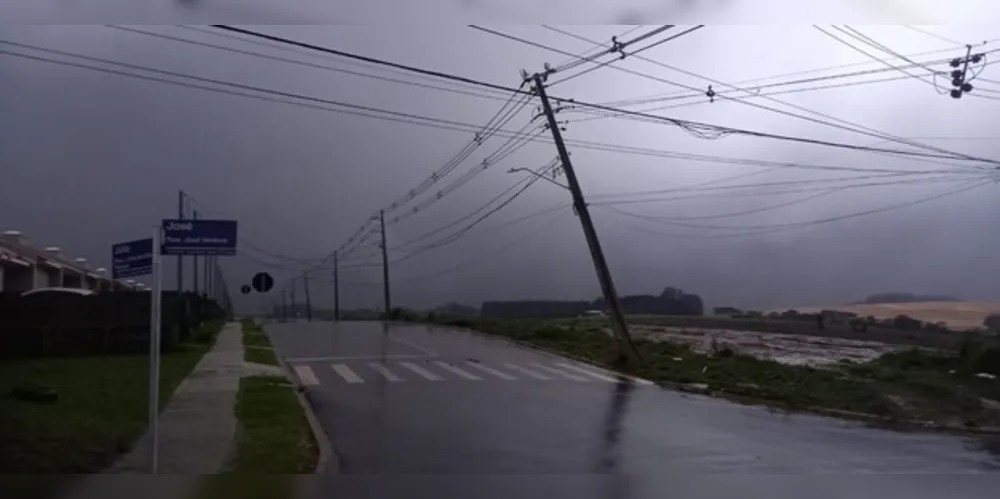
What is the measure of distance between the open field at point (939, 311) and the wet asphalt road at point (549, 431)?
4.53ft

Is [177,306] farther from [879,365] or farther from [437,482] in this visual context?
[879,365]

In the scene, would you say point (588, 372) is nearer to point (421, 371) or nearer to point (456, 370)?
point (456, 370)

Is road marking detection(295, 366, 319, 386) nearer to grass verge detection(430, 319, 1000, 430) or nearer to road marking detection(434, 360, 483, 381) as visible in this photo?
road marking detection(434, 360, 483, 381)

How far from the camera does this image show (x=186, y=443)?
359 inches

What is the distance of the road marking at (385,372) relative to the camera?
46.5 feet

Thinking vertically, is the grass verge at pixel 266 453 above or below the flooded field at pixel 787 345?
below

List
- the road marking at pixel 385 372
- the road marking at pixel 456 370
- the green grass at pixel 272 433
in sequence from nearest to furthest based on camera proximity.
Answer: the green grass at pixel 272 433 → the road marking at pixel 385 372 → the road marking at pixel 456 370

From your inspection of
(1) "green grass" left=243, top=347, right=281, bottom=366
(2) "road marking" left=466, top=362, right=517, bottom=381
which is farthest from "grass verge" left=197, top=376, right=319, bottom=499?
(2) "road marking" left=466, top=362, right=517, bottom=381

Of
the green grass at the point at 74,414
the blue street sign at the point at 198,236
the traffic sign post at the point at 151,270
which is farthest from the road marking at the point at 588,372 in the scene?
the traffic sign post at the point at 151,270

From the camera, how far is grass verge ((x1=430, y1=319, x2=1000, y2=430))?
442 inches

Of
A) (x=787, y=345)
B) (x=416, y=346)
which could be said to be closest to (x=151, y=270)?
(x=416, y=346)

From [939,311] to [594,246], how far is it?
20.6 feet

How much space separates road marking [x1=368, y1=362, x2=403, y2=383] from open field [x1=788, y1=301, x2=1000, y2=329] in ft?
20.0

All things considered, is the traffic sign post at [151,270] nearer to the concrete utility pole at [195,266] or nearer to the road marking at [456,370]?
the concrete utility pole at [195,266]
